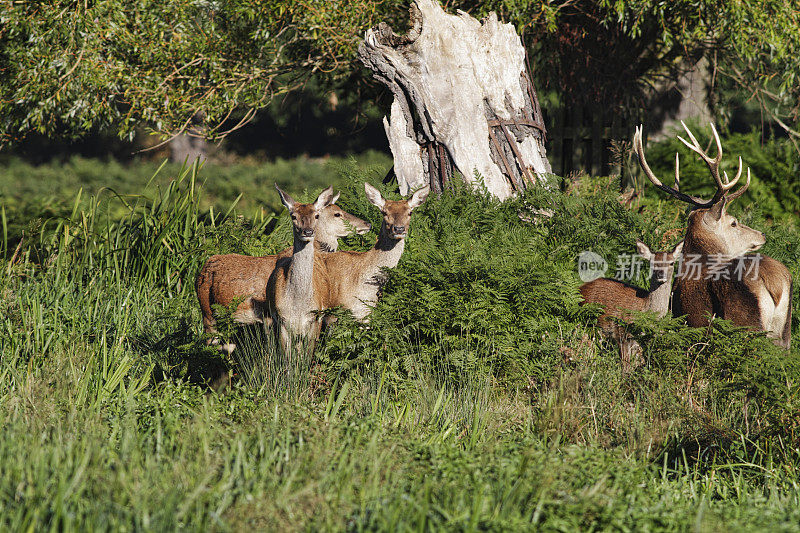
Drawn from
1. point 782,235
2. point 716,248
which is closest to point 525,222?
point 716,248

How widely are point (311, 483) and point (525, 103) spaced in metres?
6.15

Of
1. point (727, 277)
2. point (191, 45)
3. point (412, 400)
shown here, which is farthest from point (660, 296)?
point (191, 45)

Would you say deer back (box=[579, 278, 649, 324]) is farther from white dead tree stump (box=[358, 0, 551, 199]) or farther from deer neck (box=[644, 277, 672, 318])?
white dead tree stump (box=[358, 0, 551, 199])

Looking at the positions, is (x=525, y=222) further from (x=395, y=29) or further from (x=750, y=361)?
(x=395, y=29)

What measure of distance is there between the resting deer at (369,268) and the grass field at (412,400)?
0.16m

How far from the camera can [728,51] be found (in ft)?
37.3

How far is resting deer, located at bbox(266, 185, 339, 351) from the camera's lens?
5.41 m

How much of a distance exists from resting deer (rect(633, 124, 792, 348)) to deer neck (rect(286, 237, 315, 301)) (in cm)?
257

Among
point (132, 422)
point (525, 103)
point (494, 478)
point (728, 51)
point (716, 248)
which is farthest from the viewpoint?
point (728, 51)

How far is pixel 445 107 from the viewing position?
818 cm

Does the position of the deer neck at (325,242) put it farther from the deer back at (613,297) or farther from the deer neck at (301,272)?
the deer back at (613,297)

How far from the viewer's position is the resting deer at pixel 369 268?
18.8 ft

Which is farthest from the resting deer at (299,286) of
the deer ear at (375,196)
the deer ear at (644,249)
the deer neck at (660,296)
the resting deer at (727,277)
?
the resting deer at (727,277)

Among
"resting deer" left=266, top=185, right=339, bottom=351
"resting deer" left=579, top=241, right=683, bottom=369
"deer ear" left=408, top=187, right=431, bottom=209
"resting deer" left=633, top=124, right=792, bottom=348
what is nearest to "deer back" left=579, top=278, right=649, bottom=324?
"resting deer" left=579, top=241, right=683, bottom=369
